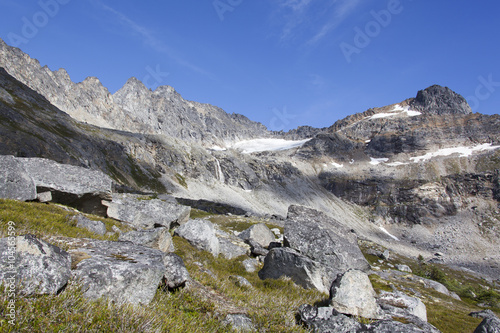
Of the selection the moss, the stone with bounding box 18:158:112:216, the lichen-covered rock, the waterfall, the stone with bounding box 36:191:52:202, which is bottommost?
the lichen-covered rock

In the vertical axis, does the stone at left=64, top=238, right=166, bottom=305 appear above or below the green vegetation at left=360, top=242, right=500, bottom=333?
above

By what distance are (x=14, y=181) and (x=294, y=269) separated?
16.9m

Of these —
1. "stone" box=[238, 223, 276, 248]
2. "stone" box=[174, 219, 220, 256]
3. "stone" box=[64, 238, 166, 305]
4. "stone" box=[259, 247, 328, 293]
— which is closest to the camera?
"stone" box=[64, 238, 166, 305]

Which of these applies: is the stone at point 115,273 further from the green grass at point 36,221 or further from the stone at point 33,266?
the green grass at point 36,221

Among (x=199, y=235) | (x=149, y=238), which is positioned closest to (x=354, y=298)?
Answer: (x=149, y=238)

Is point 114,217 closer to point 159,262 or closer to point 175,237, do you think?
point 175,237

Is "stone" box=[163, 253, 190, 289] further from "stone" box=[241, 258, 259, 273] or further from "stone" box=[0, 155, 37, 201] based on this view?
"stone" box=[0, 155, 37, 201]

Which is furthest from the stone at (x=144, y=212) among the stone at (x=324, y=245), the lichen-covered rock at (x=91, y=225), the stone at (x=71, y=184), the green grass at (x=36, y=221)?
the stone at (x=324, y=245)

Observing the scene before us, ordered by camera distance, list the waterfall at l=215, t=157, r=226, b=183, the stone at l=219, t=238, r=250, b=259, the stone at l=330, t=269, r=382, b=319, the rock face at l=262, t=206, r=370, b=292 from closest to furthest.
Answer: the stone at l=330, t=269, r=382, b=319, the rock face at l=262, t=206, r=370, b=292, the stone at l=219, t=238, r=250, b=259, the waterfall at l=215, t=157, r=226, b=183

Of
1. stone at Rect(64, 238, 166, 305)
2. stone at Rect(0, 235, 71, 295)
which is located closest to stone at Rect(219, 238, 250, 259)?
stone at Rect(64, 238, 166, 305)

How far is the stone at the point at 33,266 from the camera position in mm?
5020

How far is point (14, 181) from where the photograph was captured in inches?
600

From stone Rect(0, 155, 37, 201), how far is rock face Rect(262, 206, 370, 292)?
1478cm

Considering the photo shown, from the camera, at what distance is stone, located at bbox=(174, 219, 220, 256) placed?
17.7m
